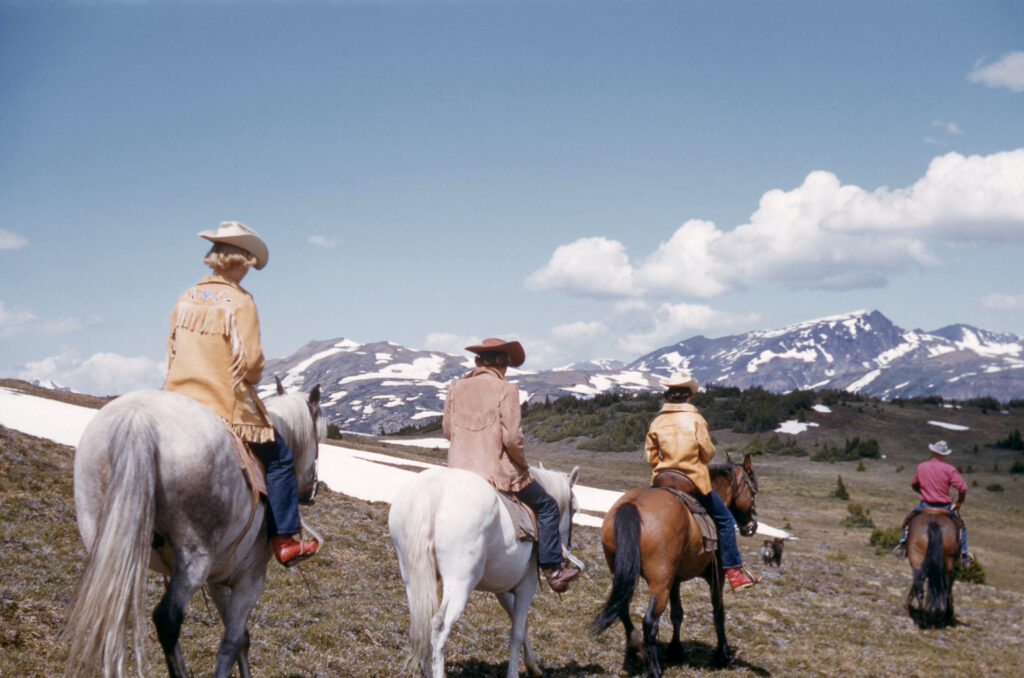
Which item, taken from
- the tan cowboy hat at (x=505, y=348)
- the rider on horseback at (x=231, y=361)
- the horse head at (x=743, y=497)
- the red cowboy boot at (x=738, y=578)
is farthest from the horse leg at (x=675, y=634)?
the rider on horseback at (x=231, y=361)

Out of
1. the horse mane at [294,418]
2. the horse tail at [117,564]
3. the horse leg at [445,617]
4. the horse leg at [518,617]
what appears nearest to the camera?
the horse tail at [117,564]

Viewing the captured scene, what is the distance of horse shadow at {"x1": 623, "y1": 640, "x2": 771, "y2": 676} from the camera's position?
9133mm

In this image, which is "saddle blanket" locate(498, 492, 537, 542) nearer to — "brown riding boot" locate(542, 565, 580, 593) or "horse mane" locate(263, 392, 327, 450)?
"brown riding boot" locate(542, 565, 580, 593)

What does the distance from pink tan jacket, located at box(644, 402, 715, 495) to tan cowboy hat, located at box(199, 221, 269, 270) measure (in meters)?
5.18

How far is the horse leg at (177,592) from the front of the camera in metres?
4.75

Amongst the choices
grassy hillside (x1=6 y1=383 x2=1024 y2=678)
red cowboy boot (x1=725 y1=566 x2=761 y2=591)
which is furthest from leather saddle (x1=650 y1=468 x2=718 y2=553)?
grassy hillside (x1=6 y1=383 x2=1024 y2=678)

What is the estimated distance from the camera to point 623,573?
8203mm

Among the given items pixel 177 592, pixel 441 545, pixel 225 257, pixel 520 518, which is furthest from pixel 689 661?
pixel 225 257

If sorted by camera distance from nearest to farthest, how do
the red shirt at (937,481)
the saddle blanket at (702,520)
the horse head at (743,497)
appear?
the saddle blanket at (702,520) < the horse head at (743,497) < the red shirt at (937,481)

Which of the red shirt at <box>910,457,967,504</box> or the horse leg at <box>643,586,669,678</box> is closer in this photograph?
the horse leg at <box>643,586,669,678</box>

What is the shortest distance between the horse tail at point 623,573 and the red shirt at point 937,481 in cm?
755

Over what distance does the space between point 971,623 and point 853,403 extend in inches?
2316

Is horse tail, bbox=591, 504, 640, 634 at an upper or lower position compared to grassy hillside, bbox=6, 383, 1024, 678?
upper

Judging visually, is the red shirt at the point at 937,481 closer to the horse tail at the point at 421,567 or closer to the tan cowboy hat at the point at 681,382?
the tan cowboy hat at the point at 681,382
